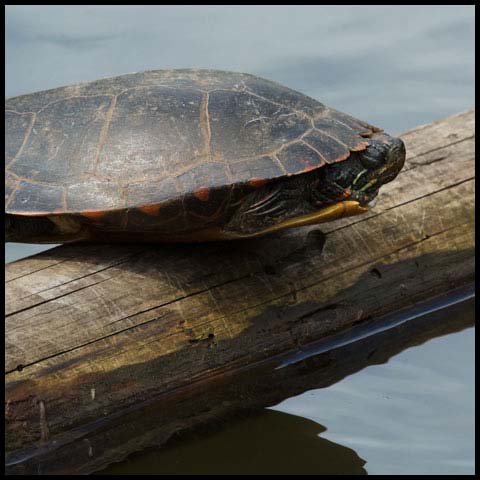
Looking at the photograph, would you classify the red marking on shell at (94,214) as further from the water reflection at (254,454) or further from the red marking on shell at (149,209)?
the water reflection at (254,454)

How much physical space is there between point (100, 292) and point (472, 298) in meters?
1.59

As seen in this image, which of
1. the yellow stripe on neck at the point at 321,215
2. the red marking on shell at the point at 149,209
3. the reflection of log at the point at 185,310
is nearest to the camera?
the reflection of log at the point at 185,310

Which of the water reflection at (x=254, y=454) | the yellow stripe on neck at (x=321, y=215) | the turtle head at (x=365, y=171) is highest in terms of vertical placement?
the turtle head at (x=365, y=171)

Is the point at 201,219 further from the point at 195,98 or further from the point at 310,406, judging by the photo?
the point at 310,406

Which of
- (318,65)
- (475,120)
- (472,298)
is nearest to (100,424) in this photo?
(472,298)

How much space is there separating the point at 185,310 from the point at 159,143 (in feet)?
1.69

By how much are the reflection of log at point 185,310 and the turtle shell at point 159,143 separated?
25 cm

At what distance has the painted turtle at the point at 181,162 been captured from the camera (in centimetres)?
346

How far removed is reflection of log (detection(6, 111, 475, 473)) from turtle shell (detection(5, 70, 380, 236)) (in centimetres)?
25

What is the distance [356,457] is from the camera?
3486 mm

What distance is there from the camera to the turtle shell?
3449 mm

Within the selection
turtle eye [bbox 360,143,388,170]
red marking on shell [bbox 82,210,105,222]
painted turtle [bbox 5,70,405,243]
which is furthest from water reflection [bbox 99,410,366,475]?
turtle eye [bbox 360,143,388,170]

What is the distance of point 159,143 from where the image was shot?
11.6ft

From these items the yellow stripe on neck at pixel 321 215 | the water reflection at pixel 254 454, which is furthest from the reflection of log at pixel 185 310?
the yellow stripe on neck at pixel 321 215
